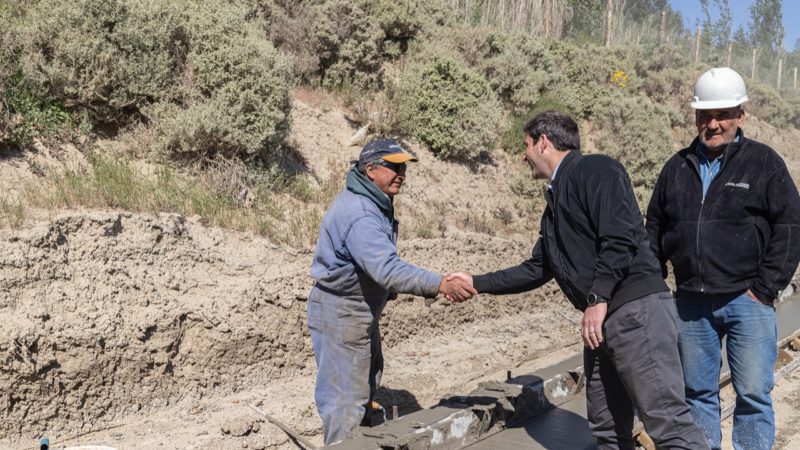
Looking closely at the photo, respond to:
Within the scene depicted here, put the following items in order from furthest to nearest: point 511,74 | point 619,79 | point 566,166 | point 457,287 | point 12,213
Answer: point 619,79
point 511,74
point 12,213
point 457,287
point 566,166

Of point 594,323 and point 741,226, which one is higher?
point 741,226

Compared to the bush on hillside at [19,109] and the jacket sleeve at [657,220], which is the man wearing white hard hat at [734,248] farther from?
the bush on hillside at [19,109]

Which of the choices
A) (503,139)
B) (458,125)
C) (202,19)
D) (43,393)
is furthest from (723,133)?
(503,139)

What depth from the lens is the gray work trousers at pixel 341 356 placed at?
4.54m

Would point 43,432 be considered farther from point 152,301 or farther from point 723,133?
point 723,133

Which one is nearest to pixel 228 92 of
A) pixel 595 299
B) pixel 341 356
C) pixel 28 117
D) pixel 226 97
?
pixel 226 97

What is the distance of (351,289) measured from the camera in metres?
4.52

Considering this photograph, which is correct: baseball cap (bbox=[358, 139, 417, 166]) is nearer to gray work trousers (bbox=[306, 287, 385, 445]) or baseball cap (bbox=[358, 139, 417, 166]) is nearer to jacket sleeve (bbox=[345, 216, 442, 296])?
jacket sleeve (bbox=[345, 216, 442, 296])

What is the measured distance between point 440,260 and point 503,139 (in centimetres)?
543

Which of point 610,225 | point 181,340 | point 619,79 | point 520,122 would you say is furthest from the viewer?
point 619,79

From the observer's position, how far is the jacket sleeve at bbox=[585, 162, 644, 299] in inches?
144

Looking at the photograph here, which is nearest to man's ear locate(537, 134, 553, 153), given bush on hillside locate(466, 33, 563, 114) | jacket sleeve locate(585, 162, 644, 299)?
jacket sleeve locate(585, 162, 644, 299)

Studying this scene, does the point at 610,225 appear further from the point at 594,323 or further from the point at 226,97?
the point at 226,97

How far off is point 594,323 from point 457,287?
1.10 meters
